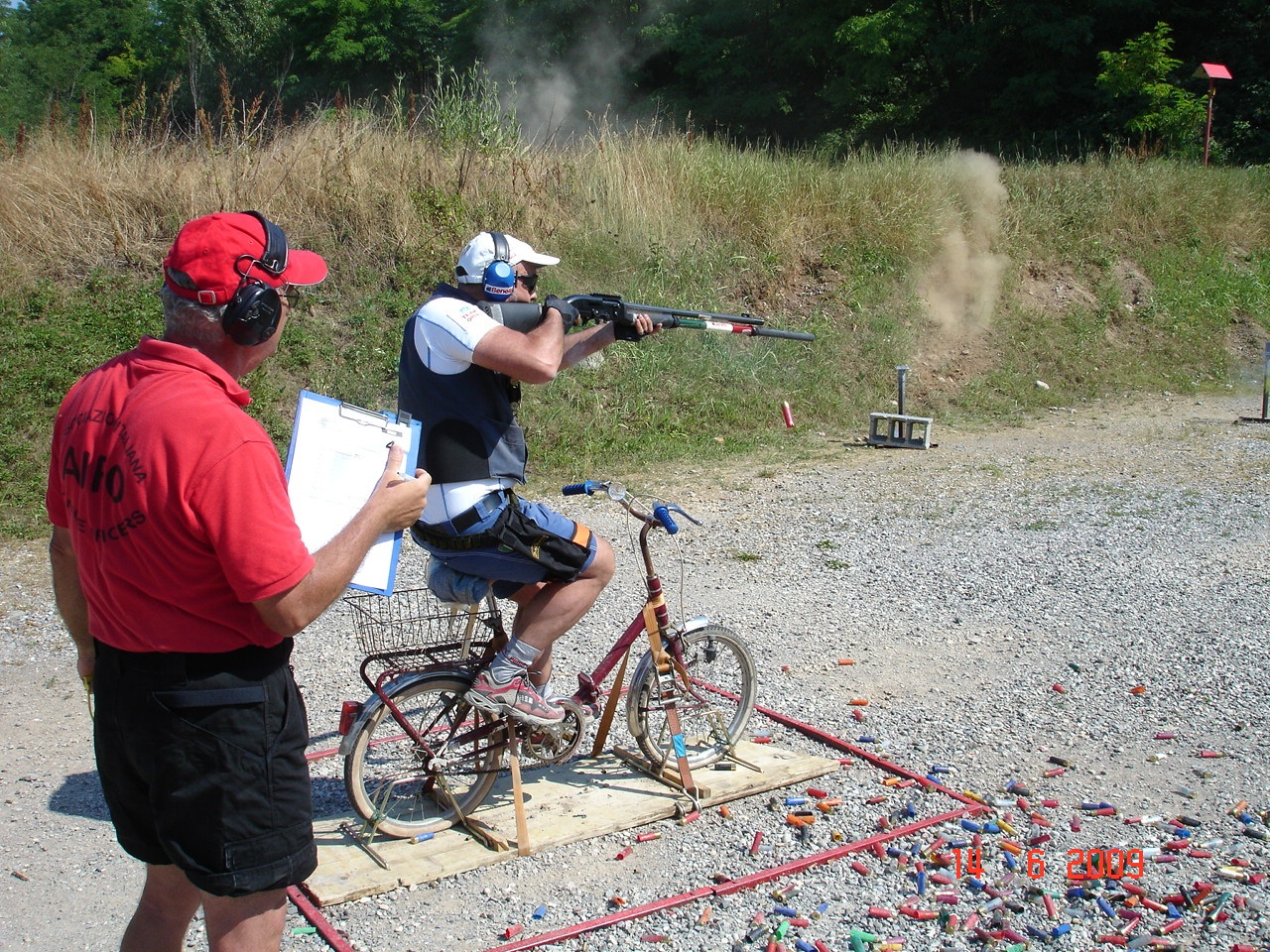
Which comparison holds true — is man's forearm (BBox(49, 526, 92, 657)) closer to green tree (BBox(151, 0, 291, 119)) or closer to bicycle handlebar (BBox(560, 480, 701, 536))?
bicycle handlebar (BBox(560, 480, 701, 536))

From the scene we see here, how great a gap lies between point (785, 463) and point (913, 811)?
677 cm

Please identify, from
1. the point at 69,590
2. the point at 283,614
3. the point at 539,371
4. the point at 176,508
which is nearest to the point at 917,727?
the point at 539,371

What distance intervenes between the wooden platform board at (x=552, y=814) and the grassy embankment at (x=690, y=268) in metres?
5.56

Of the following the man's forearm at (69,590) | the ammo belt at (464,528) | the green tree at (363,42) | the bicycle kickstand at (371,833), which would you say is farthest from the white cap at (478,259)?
the green tree at (363,42)

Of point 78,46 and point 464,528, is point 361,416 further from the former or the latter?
point 78,46

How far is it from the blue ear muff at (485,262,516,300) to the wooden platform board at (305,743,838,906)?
1.98 meters

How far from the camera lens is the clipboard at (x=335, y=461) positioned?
2703 mm

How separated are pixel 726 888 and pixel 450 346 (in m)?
2.04

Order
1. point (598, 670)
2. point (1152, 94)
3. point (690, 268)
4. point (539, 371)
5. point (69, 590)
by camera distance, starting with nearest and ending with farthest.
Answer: point (69, 590) < point (539, 371) < point (598, 670) < point (690, 268) < point (1152, 94)

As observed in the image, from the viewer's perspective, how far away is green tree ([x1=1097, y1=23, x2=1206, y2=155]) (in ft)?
75.2

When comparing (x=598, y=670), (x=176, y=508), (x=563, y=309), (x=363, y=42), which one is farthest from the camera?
(x=363, y=42)

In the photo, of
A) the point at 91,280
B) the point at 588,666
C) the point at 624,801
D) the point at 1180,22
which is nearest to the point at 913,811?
the point at 624,801

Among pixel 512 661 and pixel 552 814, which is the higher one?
pixel 512 661

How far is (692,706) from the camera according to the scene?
4461mm
